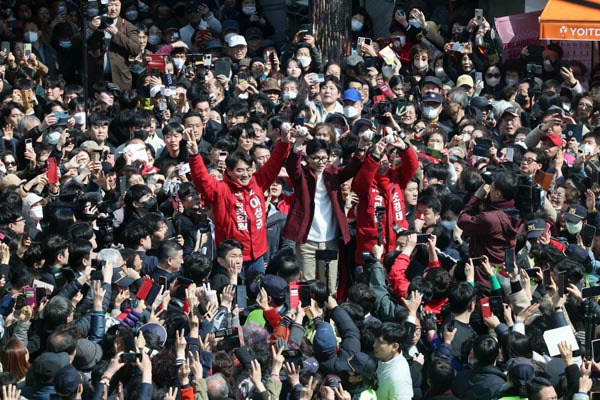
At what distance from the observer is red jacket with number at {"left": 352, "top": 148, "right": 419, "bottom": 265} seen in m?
11.3

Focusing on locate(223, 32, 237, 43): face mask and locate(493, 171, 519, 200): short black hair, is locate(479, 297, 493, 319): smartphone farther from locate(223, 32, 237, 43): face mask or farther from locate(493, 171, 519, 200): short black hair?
locate(223, 32, 237, 43): face mask

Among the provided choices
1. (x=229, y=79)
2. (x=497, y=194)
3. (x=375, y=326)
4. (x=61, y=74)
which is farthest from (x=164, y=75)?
(x=375, y=326)

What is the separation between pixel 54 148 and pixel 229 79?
9.49 feet

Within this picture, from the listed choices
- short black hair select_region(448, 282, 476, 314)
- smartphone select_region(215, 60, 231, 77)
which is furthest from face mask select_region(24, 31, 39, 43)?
short black hair select_region(448, 282, 476, 314)

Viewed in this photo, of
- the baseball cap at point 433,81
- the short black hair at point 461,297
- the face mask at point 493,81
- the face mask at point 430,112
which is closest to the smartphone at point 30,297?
the short black hair at point 461,297

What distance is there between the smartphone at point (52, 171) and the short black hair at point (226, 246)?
2.25 m

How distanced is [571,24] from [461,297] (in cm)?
832

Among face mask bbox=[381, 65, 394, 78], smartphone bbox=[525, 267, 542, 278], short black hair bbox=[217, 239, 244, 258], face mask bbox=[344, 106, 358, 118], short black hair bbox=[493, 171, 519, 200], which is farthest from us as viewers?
face mask bbox=[381, 65, 394, 78]

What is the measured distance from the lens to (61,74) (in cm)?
1608

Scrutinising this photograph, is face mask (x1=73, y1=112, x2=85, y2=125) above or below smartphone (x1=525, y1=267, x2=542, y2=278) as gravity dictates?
below

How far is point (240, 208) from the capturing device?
1103cm

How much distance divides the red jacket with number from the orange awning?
19.4 ft

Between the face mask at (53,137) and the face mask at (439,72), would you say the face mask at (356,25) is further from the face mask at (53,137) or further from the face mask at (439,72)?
the face mask at (53,137)

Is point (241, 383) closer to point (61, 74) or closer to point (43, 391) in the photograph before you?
point (43, 391)
